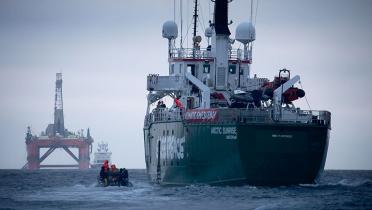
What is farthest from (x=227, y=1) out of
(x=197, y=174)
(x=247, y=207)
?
(x=247, y=207)

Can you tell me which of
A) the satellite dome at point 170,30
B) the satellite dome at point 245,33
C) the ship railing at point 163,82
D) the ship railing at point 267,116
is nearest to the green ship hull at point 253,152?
the ship railing at point 267,116

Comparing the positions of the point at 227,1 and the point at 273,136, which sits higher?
the point at 227,1

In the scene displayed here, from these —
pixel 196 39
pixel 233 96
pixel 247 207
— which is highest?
pixel 196 39

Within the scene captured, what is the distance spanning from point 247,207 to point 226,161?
452 inches

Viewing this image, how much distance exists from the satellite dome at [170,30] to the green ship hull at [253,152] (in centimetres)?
1642

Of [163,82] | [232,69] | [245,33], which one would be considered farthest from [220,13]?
[163,82]

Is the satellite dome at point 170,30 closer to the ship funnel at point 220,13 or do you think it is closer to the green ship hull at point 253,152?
the ship funnel at point 220,13

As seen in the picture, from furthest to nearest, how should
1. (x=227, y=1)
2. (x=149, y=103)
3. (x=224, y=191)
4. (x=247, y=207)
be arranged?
1. (x=149, y=103)
2. (x=227, y=1)
3. (x=224, y=191)
4. (x=247, y=207)

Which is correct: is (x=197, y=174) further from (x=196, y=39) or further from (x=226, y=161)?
(x=196, y=39)

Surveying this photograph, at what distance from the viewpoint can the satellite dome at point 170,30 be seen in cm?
8712

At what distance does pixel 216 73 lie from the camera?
3113 inches

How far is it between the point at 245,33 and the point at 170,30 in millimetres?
7245

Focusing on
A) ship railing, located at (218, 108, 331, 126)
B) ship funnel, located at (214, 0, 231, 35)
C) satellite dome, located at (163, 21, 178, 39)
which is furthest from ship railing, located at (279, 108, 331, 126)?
satellite dome, located at (163, 21, 178, 39)

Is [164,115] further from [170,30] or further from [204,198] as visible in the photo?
[204,198]
